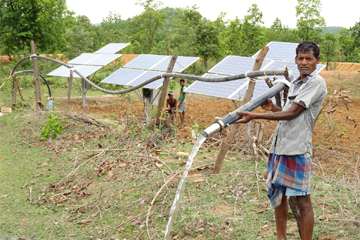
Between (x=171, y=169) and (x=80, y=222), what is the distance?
1504mm

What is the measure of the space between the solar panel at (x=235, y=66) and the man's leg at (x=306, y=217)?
6.11 metres

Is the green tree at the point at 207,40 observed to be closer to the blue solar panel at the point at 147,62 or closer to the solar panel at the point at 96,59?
the solar panel at the point at 96,59

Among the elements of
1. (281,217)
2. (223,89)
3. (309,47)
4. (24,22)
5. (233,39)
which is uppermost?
(24,22)

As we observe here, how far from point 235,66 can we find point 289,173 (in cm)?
654

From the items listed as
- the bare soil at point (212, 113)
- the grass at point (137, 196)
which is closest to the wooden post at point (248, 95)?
the grass at point (137, 196)

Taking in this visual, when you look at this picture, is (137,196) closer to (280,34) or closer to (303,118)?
(303,118)

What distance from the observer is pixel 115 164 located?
6.11 metres

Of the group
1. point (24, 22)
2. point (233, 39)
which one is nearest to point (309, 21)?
point (233, 39)

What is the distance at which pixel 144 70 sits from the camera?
10.6 m

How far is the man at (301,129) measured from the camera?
2.87 m

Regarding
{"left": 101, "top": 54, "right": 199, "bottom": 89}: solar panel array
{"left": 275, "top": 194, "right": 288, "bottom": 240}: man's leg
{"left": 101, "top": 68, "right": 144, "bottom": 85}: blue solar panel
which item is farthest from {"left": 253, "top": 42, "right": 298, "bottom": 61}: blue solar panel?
{"left": 275, "top": 194, "right": 288, "bottom": 240}: man's leg

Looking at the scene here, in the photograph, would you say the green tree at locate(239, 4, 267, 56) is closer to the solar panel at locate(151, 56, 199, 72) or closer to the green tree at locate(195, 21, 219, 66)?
the green tree at locate(195, 21, 219, 66)

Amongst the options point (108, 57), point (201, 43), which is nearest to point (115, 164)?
point (108, 57)

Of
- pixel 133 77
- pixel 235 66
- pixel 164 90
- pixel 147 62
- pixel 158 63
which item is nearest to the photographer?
pixel 164 90
